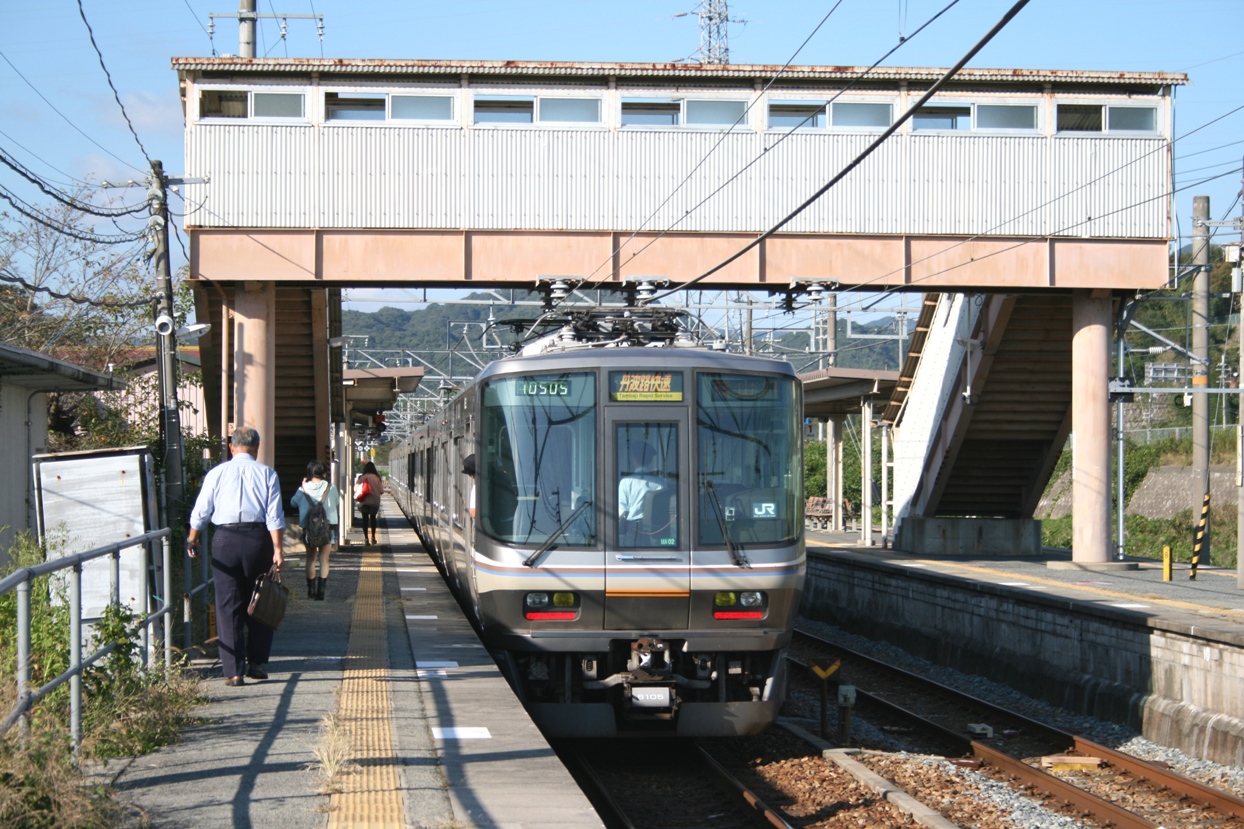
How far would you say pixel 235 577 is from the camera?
8.13 metres

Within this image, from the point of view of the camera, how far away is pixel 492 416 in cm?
974

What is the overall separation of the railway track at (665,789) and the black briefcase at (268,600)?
2.33 m

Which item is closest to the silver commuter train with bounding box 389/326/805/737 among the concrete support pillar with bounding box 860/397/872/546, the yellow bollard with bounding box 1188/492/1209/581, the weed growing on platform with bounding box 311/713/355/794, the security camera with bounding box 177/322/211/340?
the weed growing on platform with bounding box 311/713/355/794

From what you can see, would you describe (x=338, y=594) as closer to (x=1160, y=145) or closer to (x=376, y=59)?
(x=376, y=59)

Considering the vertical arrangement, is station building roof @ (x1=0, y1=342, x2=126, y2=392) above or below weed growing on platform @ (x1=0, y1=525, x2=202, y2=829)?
above

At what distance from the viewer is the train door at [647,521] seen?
923cm

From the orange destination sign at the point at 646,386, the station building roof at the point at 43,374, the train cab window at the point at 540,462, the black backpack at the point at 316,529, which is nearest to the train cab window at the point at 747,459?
the orange destination sign at the point at 646,386

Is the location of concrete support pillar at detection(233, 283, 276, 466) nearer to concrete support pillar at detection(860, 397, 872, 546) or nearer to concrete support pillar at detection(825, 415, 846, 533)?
concrete support pillar at detection(860, 397, 872, 546)

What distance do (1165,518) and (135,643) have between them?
3527cm

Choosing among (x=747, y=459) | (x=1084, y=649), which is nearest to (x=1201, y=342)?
(x=1084, y=649)

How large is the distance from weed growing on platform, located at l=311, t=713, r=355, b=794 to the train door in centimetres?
285

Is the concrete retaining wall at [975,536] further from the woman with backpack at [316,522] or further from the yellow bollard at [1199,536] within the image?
the woman with backpack at [316,522]

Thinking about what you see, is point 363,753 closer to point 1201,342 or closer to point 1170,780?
point 1170,780

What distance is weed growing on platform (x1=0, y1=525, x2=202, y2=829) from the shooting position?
15.0 ft
